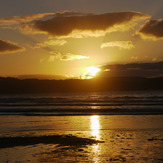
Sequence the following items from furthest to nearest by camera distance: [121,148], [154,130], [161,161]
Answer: [154,130] → [121,148] → [161,161]

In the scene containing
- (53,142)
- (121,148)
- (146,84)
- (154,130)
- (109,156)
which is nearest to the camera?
(109,156)

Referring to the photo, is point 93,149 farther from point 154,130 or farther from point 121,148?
point 154,130

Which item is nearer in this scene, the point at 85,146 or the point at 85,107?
the point at 85,146

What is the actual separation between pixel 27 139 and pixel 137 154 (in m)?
5.92

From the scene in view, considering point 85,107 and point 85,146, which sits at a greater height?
point 85,107

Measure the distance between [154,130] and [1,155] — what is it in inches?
354

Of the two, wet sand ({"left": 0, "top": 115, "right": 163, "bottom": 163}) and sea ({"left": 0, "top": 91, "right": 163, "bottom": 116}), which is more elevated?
sea ({"left": 0, "top": 91, "right": 163, "bottom": 116})

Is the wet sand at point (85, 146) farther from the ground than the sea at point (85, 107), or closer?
closer

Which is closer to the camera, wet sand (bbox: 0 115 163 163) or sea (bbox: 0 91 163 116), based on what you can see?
wet sand (bbox: 0 115 163 163)

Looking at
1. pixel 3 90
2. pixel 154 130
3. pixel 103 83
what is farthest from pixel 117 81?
pixel 154 130

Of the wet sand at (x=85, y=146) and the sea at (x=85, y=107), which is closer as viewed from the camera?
the wet sand at (x=85, y=146)

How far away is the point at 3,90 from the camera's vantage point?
174 metres

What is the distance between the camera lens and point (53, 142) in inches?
549

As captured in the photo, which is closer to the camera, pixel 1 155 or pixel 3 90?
pixel 1 155
